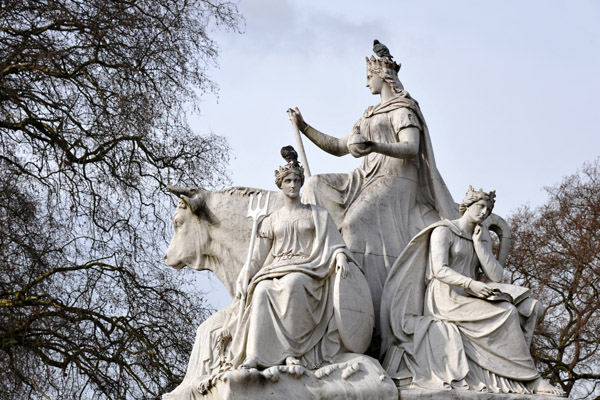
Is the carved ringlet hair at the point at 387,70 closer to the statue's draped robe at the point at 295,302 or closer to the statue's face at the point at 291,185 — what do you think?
the statue's face at the point at 291,185

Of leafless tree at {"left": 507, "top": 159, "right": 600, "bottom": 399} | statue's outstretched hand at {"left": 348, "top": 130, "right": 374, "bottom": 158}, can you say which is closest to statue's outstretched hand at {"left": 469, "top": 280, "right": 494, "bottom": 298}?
statue's outstretched hand at {"left": 348, "top": 130, "right": 374, "bottom": 158}

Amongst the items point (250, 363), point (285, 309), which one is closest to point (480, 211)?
point (285, 309)

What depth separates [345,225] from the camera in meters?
10.5

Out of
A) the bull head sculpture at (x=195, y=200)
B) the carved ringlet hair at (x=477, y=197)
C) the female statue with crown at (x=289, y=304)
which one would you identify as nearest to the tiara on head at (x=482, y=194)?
the carved ringlet hair at (x=477, y=197)

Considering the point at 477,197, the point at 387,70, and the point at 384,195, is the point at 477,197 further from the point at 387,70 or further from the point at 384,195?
the point at 387,70

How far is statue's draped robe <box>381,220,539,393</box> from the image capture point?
9727 millimetres

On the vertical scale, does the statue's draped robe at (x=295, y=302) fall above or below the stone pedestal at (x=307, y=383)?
above

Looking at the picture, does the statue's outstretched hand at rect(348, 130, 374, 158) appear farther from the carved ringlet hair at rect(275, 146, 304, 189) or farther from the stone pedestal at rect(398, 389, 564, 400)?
the stone pedestal at rect(398, 389, 564, 400)

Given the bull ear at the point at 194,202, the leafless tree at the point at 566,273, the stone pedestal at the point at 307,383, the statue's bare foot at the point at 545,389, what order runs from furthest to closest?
the leafless tree at the point at 566,273 < the bull ear at the point at 194,202 < the statue's bare foot at the point at 545,389 < the stone pedestal at the point at 307,383

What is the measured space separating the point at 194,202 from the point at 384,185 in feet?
5.22

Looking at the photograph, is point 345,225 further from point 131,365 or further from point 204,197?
point 131,365

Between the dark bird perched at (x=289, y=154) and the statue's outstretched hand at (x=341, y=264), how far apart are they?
0.87 meters

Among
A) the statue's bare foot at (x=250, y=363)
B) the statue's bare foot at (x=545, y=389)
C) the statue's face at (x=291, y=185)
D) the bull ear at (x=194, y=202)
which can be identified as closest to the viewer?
the statue's bare foot at (x=250, y=363)

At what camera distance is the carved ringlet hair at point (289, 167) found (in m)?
10.2
